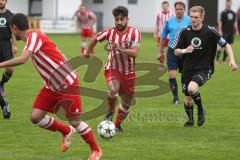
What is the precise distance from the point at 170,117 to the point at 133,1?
4826 cm

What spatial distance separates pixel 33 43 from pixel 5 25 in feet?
18.9

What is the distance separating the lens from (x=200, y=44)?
37.7 ft

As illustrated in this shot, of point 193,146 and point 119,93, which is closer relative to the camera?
point 193,146

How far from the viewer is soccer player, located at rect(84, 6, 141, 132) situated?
35.8 feet

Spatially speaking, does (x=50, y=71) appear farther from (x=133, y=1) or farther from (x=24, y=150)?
(x=133, y=1)

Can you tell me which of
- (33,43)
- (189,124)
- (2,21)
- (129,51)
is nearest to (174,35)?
(189,124)

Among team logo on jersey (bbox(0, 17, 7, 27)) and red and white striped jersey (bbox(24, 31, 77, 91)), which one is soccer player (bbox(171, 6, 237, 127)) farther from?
team logo on jersey (bbox(0, 17, 7, 27))

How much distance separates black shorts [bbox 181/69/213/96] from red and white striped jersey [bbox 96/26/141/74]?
3.43ft

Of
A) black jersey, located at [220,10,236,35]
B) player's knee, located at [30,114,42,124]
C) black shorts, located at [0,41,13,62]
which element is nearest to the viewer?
player's knee, located at [30,114,42,124]

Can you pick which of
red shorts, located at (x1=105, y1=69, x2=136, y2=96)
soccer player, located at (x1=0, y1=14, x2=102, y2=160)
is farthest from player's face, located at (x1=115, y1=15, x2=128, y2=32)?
soccer player, located at (x1=0, y1=14, x2=102, y2=160)

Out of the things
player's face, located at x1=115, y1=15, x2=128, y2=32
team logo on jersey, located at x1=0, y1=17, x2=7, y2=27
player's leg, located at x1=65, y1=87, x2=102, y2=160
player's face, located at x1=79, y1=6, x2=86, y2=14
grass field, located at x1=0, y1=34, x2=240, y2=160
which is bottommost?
grass field, located at x1=0, y1=34, x2=240, y2=160

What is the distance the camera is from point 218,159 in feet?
30.6

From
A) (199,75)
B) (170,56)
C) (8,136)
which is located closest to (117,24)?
(199,75)

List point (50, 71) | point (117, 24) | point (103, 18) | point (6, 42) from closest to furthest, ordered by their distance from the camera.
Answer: point (50, 71)
point (117, 24)
point (6, 42)
point (103, 18)
